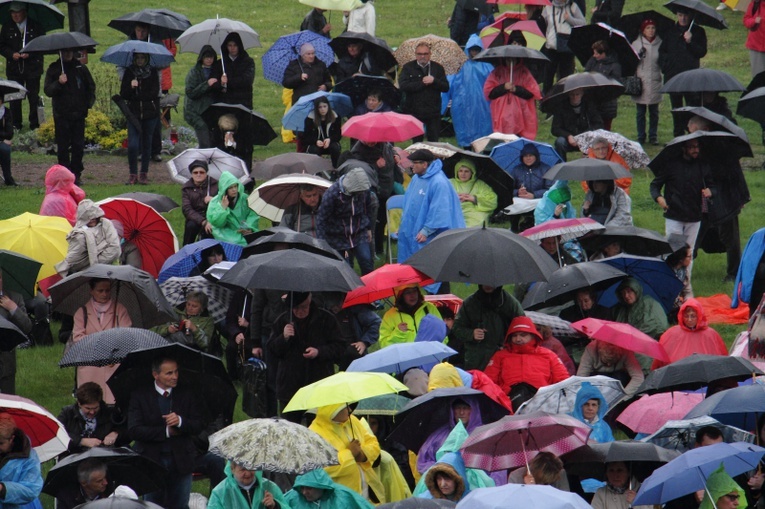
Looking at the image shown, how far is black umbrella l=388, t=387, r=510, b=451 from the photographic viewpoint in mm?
11641

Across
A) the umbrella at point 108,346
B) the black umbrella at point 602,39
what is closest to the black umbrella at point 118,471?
the umbrella at point 108,346

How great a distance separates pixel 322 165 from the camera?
63.9 feet

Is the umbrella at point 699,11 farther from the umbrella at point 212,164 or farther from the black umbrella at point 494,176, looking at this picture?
the umbrella at point 212,164

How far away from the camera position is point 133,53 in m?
23.1

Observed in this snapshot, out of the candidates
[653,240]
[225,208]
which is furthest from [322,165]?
[653,240]

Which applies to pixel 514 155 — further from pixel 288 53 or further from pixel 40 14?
pixel 40 14

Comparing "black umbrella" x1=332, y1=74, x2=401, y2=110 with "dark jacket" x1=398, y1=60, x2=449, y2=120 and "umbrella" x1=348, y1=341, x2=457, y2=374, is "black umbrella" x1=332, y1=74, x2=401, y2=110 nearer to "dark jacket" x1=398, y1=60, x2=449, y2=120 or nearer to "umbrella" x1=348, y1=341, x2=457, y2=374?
"dark jacket" x1=398, y1=60, x2=449, y2=120

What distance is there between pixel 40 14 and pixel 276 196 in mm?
8998

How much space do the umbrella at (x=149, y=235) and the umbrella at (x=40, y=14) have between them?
28.4 ft

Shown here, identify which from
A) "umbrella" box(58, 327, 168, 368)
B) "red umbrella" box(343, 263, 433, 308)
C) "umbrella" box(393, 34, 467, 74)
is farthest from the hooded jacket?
"umbrella" box(393, 34, 467, 74)

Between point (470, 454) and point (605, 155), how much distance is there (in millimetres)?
9188

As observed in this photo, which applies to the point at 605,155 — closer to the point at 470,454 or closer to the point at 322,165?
the point at 322,165

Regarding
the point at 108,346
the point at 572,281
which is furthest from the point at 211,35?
the point at 108,346

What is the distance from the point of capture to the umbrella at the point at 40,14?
25047 mm
